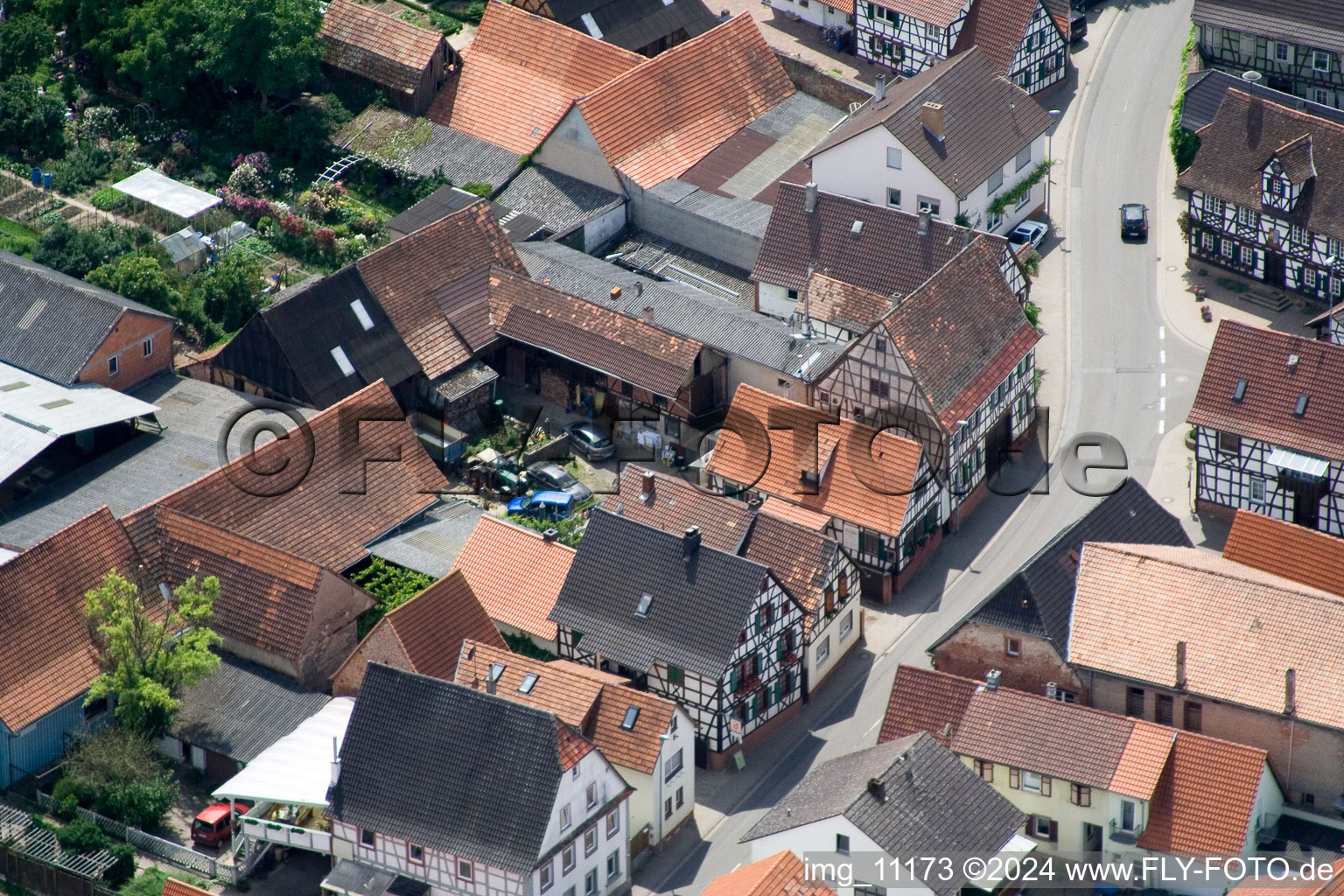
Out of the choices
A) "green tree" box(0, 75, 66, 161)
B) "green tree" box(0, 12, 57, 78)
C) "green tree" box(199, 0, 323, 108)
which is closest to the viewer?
"green tree" box(199, 0, 323, 108)

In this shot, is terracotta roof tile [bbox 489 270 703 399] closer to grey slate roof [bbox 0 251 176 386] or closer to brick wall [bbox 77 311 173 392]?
brick wall [bbox 77 311 173 392]

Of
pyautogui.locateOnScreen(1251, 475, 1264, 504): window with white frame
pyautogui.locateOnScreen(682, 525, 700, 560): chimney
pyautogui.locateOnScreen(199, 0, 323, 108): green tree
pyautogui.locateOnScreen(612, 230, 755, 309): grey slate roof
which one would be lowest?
pyautogui.locateOnScreen(1251, 475, 1264, 504): window with white frame

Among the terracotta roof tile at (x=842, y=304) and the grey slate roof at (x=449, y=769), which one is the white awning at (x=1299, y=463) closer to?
the terracotta roof tile at (x=842, y=304)

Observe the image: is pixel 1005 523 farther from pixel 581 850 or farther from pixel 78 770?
pixel 78 770

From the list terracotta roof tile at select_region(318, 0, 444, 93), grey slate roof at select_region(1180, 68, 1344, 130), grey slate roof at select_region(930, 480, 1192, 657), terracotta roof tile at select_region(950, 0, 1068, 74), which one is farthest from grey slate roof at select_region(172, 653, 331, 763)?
grey slate roof at select_region(1180, 68, 1344, 130)

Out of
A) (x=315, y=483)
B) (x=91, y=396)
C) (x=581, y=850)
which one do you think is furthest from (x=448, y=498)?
(x=581, y=850)

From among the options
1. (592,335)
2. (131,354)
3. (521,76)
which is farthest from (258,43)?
(592,335)
